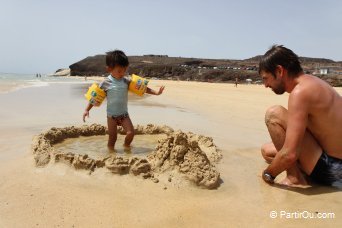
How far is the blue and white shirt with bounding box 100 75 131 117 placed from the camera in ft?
15.1

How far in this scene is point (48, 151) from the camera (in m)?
3.66

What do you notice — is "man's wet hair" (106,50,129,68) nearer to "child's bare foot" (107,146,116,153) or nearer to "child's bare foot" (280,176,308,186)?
"child's bare foot" (107,146,116,153)

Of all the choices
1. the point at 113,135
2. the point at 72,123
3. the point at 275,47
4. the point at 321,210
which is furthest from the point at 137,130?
the point at 321,210

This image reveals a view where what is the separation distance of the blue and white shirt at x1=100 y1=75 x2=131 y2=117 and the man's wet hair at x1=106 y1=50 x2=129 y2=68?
26cm

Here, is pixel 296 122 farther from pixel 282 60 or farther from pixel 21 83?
pixel 21 83

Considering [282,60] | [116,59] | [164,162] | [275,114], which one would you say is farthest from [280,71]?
[116,59]

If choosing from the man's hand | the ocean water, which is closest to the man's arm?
the man's hand

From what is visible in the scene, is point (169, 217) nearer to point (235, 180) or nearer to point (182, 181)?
point (182, 181)

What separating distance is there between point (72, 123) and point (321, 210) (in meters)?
4.64

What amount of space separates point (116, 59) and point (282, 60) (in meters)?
2.19

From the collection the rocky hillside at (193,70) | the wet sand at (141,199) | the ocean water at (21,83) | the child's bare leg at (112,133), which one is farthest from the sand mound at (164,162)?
the rocky hillside at (193,70)

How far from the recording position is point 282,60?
289cm

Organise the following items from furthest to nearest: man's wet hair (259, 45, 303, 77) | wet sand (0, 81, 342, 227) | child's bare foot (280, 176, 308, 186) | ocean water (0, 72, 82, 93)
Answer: ocean water (0, 72, 82, 93)
child's bare foot (280, 176, 308, 186)
man's wet hair (259, 45, 303, 77)
wet sand (0, 81, 342, 227)

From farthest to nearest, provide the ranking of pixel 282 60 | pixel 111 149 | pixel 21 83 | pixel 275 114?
pixel 21 83, pixel 111 149, pixel 275 114, pixel 282 60
